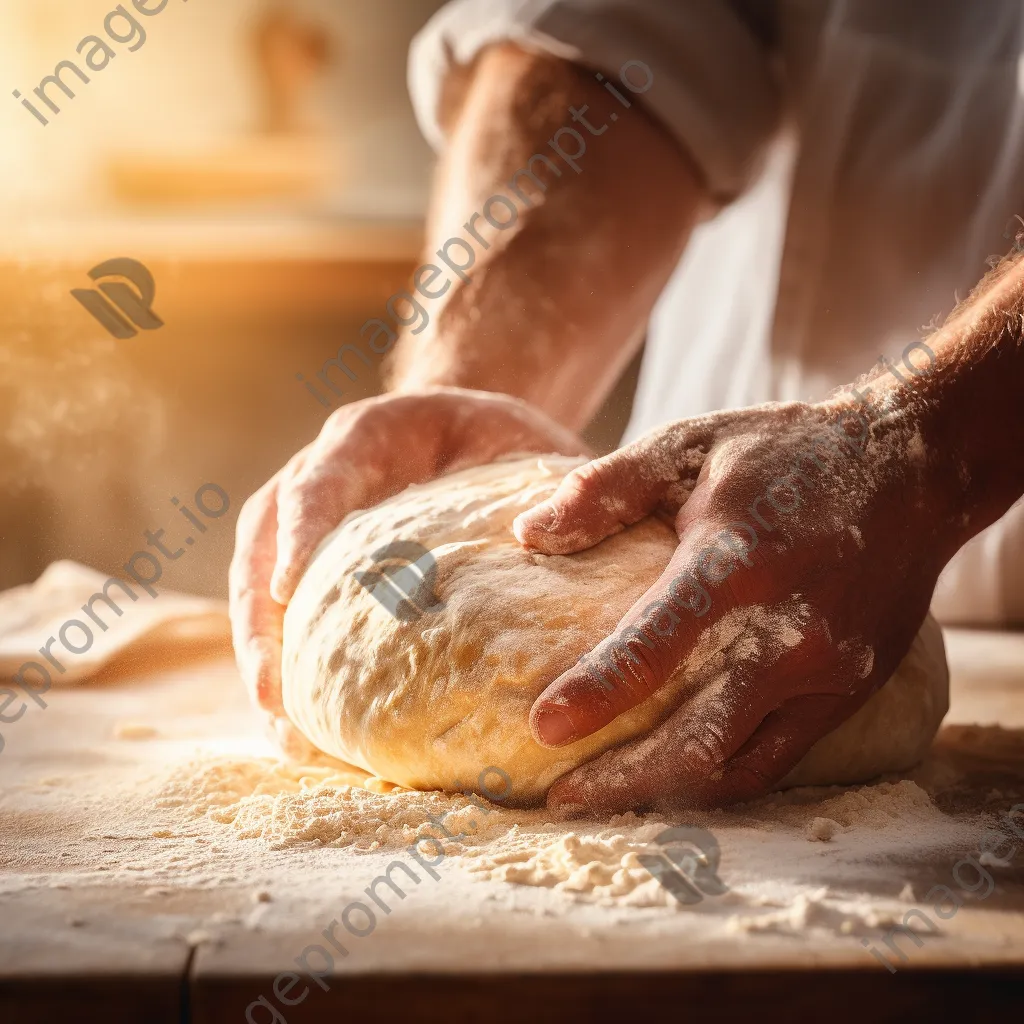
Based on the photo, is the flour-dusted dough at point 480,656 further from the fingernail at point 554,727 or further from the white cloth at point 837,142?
the white cloth at point 837,142

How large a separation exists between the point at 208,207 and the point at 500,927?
3.05 meters

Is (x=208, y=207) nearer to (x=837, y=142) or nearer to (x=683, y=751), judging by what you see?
(x=837, y=142)

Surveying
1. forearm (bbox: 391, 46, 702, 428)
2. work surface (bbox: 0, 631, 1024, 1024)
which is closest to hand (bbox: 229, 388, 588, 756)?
work surface (bbox: 0, 631, 1024, 1024)

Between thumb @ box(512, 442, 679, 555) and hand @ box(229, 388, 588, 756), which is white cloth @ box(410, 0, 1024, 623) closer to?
hand @ box(229, 388, 588, 756)

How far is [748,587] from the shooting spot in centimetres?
94

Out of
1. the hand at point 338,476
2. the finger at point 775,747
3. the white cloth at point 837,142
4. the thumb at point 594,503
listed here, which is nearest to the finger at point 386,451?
the hand at point 338,476

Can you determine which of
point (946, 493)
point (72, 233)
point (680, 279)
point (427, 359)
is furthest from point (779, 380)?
point (72, 233)

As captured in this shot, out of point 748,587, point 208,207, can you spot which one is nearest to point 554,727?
point 748,587

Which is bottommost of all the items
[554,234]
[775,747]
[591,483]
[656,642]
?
[775,747]

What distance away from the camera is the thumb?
40.5 inches

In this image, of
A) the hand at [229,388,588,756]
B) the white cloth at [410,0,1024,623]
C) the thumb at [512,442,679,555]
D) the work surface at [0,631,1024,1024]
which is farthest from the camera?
the white cloth at [410,0,1024,623]

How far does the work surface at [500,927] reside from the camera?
0.64 metres

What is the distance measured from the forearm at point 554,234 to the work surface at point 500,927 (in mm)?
976

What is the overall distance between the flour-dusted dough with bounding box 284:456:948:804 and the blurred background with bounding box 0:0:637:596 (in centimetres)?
88
